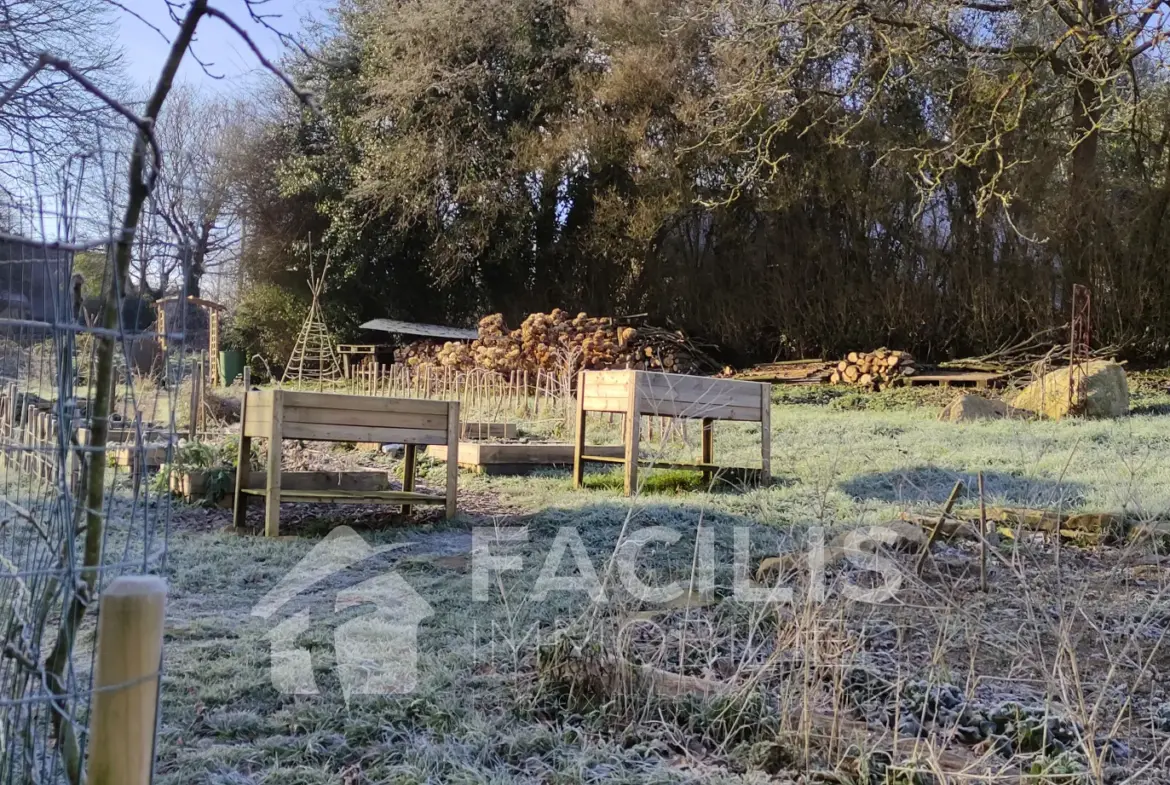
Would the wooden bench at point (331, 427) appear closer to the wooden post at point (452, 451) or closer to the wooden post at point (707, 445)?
the wooden post at point (452, 451)

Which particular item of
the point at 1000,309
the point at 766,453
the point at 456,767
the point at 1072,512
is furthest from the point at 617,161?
the point at 456,767

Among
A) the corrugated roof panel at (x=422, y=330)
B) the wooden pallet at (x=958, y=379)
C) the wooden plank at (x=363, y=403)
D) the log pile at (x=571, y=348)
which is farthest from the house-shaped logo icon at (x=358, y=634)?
the corrugated roof panel at (x=422, y=330)

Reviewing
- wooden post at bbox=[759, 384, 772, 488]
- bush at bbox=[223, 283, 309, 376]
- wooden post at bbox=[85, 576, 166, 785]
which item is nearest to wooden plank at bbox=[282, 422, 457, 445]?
wooden post at bbox=[759, 384, 772, 488]

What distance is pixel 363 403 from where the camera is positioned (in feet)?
14.8

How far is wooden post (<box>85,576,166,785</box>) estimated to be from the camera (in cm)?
102

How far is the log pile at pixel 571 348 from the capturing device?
12.6 m

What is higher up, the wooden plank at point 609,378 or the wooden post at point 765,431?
the wooden plank at point 609,378

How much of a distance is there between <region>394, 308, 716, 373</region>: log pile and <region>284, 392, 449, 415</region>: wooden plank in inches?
282

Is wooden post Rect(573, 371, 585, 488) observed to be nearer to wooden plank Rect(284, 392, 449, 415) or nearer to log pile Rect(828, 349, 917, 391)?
wooden plank Rect(284, 392, 449, 415)

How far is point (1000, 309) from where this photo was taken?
11.5m

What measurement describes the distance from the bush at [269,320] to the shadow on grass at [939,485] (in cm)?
1370

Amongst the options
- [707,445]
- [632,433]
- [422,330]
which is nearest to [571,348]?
[422,330]

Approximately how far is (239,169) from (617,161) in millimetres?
7691

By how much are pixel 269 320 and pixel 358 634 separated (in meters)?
16.1
